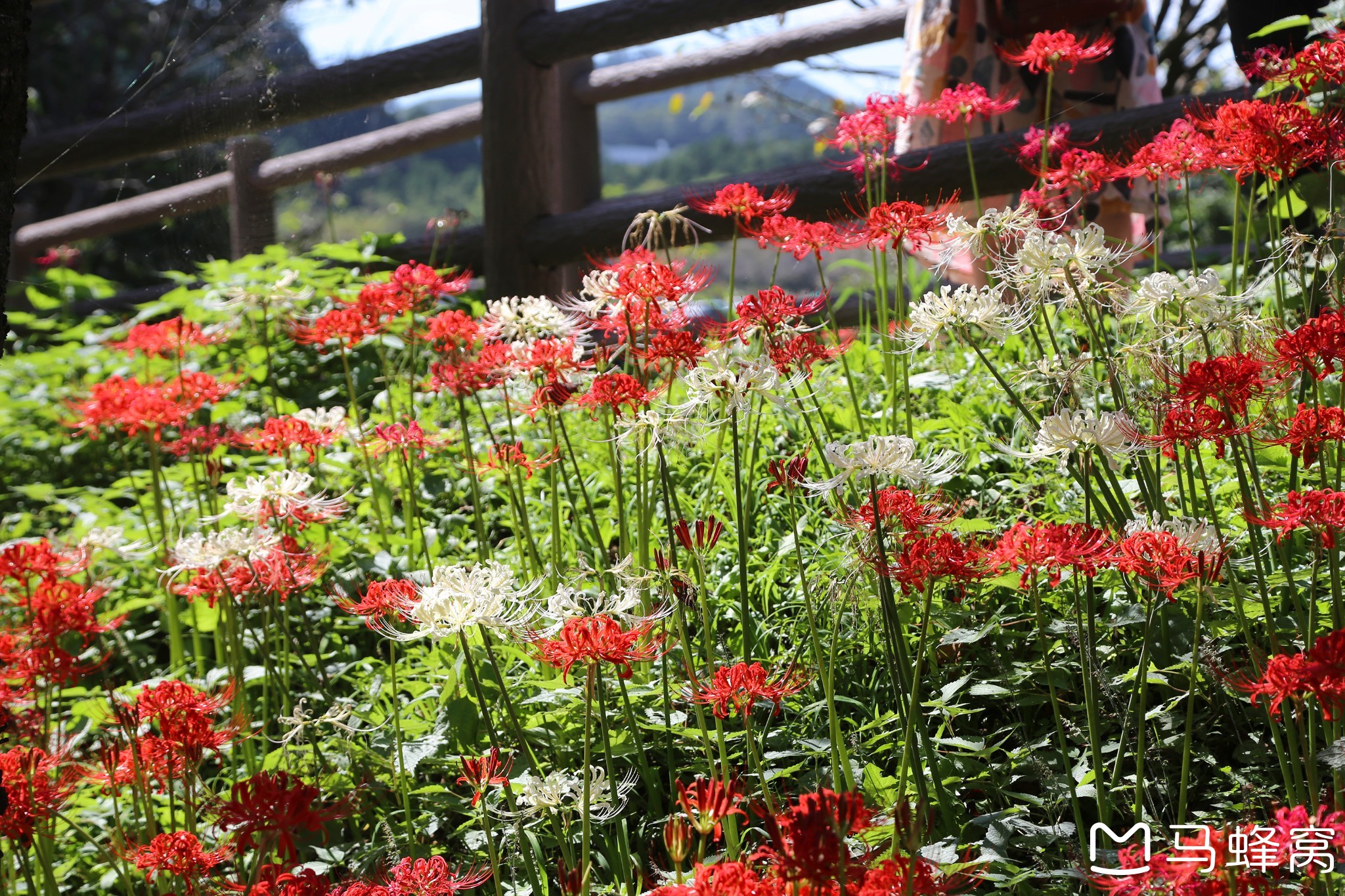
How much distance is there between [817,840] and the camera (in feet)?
2.76

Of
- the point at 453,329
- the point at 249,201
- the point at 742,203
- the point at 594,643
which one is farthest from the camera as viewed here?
the point at 249,201

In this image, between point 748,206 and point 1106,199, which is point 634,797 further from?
point 1106,199

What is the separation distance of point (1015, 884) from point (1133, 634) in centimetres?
60

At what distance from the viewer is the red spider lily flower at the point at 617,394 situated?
147 centimetres

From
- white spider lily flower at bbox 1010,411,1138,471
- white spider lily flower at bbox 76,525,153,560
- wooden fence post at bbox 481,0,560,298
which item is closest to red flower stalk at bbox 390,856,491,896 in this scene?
white spider lily flower at bbox 1010,411,1138,471

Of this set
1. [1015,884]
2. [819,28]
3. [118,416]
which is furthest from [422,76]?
[1015,884]

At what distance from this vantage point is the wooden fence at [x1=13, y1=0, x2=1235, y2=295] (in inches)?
122

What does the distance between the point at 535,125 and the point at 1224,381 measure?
3.24m

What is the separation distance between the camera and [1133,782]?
1369mm

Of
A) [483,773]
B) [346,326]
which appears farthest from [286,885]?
[346,326]

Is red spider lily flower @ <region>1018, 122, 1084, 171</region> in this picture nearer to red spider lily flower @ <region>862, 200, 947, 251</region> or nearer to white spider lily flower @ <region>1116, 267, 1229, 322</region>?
red spider lily flower @ <region>862, 200, 947, 251</region>

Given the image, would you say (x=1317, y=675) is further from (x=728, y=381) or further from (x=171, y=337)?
(x=171, y=337)

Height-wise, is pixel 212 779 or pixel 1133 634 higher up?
pixel 1133 634

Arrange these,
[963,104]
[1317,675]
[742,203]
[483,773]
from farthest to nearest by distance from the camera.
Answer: [963,104], [742,203], [483,773], [1317,675]
